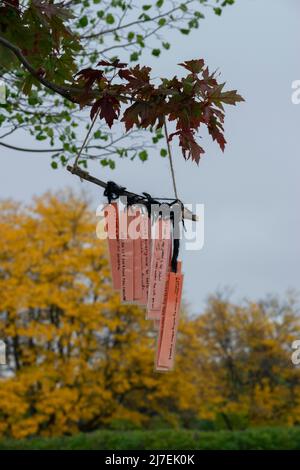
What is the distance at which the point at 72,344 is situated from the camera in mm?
22000

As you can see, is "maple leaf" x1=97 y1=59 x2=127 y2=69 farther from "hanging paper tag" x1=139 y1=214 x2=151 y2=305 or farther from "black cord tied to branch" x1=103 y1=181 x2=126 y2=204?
"hanging paper tag" x1=139 y1=214 x2=151 y2=305

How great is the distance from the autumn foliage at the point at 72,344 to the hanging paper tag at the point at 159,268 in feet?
57.3

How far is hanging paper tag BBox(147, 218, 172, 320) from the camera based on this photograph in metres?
2.98

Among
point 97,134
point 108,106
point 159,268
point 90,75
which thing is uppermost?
point 97,134

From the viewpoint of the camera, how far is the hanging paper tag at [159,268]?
298 cm

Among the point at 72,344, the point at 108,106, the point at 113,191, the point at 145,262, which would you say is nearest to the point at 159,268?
the point at 145,262

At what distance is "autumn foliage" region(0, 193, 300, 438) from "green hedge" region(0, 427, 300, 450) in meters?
4.42

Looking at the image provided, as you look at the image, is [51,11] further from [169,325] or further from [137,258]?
[169,325]

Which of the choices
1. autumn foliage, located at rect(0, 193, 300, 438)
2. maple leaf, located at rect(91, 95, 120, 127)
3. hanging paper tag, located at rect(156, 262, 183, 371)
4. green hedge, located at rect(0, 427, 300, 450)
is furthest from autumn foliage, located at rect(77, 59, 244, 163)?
autumn foliage, located at rect(0, 193, 300, 438)

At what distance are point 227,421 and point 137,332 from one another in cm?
549

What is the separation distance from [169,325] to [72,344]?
764 inches

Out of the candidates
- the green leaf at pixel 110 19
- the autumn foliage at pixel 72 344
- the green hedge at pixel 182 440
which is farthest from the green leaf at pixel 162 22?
the autumn foliage at pixel 72 344

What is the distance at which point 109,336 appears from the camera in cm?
2242
